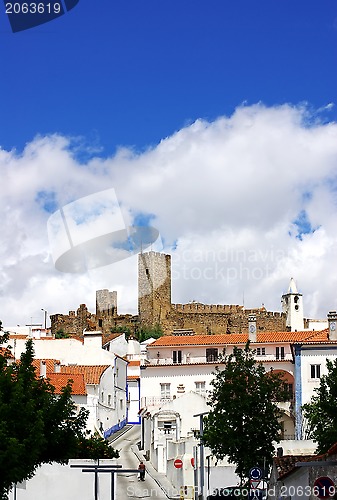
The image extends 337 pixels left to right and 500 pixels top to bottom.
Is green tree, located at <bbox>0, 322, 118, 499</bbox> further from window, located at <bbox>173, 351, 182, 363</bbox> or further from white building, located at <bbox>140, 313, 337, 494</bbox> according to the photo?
window, located at <bbox>173, 351, 182, 363</bbox>

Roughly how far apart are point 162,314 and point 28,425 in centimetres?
9445

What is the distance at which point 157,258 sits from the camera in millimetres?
117500

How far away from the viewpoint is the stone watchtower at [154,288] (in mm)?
115938

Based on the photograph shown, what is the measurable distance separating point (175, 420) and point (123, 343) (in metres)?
40.7

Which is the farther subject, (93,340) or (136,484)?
(93,340)

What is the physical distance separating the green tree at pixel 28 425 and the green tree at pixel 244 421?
5758 millimetres

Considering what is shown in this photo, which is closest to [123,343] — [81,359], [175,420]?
[81,359]

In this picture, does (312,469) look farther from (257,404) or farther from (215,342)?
(215,342)

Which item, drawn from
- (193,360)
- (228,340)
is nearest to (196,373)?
(193,360)

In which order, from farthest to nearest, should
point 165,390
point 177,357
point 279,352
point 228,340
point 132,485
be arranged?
1. point 228,340
2. point 177,357
3. point 279,352
4. point 165,390
5. point 132,485

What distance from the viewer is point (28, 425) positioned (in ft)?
74.0

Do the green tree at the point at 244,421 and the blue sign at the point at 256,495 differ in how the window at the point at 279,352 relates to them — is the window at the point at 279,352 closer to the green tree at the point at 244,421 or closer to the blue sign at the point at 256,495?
the green tree at the point at 244,421

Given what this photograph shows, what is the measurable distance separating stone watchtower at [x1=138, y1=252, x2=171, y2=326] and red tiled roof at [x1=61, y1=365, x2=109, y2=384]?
190 feet

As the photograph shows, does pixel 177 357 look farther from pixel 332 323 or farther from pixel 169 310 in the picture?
pixel 169 310
